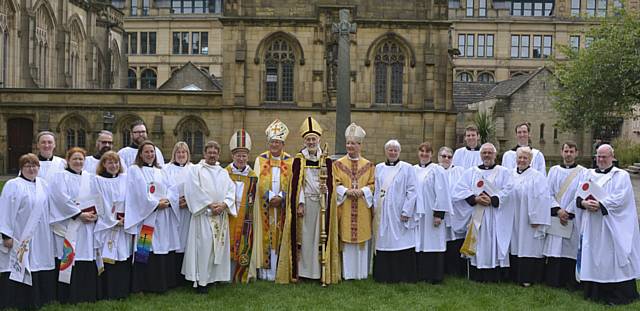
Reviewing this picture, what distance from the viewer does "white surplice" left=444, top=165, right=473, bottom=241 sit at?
10078mm

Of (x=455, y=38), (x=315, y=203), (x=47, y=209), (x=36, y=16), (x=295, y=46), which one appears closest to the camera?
(x=47, y=209)

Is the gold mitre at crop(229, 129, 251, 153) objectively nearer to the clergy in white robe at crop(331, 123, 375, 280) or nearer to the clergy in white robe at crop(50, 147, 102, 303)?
the clergy in white robe at crop(331, 123, 375, 280)

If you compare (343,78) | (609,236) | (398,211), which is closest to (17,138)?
(343,78)

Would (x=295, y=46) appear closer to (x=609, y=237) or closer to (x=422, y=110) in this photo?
(x=422, y=110)

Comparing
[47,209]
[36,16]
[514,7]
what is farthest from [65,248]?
[514,7]

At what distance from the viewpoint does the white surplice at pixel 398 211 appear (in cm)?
960

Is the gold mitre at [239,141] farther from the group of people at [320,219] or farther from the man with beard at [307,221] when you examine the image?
the man with beard at [307,221]

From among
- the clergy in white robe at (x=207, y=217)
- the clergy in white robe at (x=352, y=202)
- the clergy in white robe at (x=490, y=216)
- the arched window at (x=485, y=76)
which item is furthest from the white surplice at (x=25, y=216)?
the arched window at (x=485, y=76)

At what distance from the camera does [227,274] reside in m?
9.16

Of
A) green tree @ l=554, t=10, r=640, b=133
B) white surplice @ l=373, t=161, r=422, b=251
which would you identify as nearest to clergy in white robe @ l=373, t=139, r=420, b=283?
white surplice @ l=373, t=161, r=422, b=251

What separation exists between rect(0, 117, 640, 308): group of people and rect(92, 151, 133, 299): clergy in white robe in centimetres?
2

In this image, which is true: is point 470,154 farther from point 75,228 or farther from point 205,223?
point 75,228

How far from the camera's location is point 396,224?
9.64m

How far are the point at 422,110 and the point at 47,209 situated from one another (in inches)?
794
